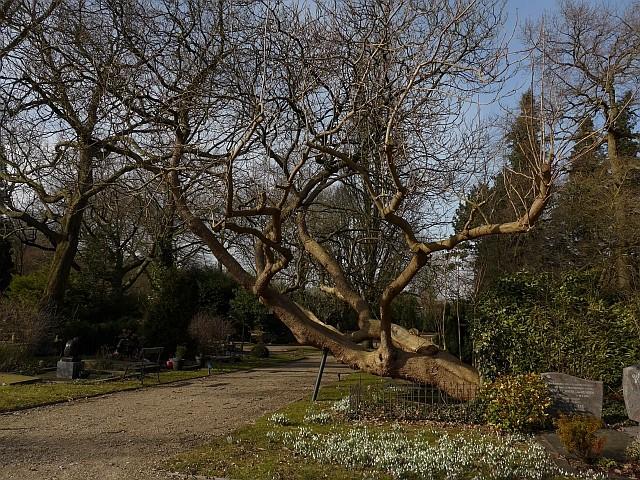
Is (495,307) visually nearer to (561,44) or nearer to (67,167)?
(67,167)

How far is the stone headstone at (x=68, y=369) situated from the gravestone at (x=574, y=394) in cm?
1120

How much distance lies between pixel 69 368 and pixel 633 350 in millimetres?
12684

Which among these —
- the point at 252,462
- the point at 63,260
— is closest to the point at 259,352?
the point at 63,260

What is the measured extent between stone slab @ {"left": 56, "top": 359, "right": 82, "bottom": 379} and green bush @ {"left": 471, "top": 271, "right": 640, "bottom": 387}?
32.6ft

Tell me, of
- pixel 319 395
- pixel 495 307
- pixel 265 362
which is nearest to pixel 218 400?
pixel 319 395

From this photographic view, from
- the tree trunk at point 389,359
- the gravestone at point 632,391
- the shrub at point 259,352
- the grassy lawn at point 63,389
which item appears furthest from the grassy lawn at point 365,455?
the shrub at point 259,352

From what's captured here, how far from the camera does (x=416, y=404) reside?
10297mm

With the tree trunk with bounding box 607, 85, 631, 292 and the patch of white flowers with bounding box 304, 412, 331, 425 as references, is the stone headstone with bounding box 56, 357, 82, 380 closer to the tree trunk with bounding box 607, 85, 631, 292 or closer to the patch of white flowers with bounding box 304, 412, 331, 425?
the patch of white flowers with bounding box 304, 412, 331, 425

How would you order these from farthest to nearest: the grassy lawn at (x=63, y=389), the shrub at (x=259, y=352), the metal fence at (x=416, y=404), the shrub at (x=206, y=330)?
1. the shrub at (x=259, y=352)
2. the shrub at (x=206, y=330)
3. the grassy lawn at (x=63, y=389)
4. the metal fence at (x=416, y=404)

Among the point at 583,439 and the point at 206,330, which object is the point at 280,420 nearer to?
the point at 583,439

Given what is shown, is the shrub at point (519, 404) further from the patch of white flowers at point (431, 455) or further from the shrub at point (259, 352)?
the shrub at point (259, 352)

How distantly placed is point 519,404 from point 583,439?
2034mm

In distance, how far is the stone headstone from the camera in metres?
14.8

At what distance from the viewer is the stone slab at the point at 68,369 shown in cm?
1479
